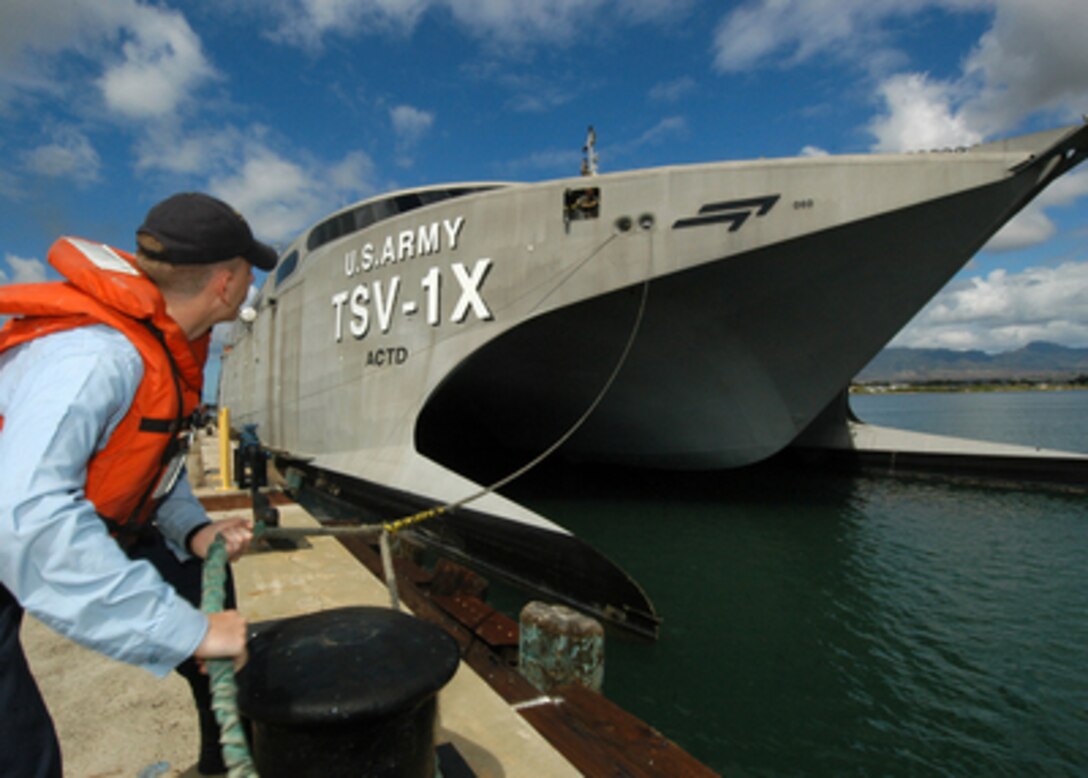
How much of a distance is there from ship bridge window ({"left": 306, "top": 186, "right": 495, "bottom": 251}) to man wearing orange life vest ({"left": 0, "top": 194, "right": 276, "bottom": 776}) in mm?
9768

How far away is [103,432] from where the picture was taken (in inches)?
55.9

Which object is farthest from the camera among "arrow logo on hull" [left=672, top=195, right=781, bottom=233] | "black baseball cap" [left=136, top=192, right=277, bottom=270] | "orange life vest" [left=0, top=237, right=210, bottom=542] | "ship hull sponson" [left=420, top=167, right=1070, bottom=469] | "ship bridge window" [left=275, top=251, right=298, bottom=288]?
"ship bridge window" [left=275, top=251, right=298, bottom=288]

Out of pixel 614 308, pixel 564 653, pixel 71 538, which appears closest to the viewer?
pixel 71 538

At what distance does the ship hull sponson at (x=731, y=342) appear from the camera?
339 inches

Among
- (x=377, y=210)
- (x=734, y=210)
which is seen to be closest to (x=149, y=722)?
(x=734, y=210)

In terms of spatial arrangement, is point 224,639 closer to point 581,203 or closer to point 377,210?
point 581,203

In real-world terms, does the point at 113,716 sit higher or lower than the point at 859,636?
higher

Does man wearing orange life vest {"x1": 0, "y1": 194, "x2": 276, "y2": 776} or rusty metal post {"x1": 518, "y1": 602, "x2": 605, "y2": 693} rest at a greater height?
man wearing orange life vest {"x1": 0, "y1": 194, "x2": 276, "y2": 776}

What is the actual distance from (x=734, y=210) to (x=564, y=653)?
6385 millimetres

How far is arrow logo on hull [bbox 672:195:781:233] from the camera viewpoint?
320 inches

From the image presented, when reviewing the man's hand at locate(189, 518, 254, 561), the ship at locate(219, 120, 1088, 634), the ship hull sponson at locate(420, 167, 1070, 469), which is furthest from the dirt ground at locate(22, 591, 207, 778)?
the ship hull sponson at locate(420, 167, 1070, 469)

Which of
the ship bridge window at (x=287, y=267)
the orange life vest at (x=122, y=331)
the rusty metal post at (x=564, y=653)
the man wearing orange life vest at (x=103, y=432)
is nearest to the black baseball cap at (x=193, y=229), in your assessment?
Answer: the man wearing orange life vest at (x=103, y=432)

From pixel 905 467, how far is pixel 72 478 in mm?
17565

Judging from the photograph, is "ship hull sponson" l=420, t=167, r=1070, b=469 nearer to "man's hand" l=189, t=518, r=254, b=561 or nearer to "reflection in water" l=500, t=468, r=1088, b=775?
"reflection in water" l=500, t=468, r=1088, b=775
